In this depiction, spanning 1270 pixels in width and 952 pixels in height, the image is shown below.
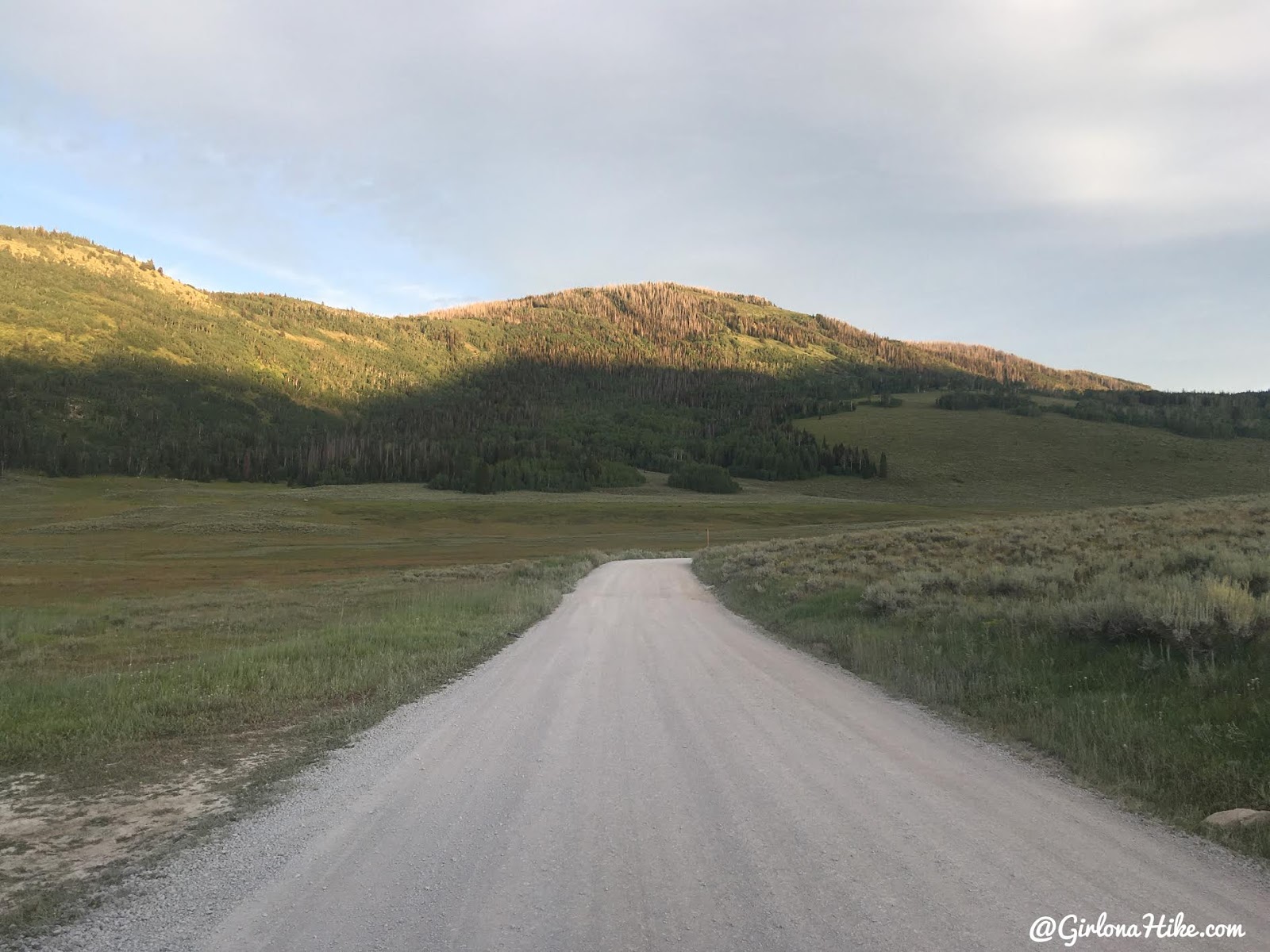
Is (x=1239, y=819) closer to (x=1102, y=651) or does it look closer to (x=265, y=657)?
(x=1102, y=651)

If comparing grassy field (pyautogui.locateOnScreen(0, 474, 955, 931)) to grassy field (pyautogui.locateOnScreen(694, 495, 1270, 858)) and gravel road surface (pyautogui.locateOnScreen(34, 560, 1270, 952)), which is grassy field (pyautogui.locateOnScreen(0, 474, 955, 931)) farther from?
grassy field (pyautogui.locateOnScreen(694, 495, 1270, 858))

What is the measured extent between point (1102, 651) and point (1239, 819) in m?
4.57

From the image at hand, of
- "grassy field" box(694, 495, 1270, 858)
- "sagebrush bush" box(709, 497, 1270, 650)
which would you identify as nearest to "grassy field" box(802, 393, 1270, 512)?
"sagebrush bush" box(709, 497, 1270, 650)

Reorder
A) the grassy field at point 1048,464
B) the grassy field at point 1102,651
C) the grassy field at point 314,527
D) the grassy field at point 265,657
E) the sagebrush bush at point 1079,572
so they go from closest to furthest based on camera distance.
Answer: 1. the grassy field at point 265,657
2. the grassy field at point 1102,651
3. the sagebrush bush at point 1079,572
4. the grassy field at point 314,527
5. the grassy field at point 1048,464

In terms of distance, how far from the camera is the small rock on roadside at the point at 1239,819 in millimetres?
4922

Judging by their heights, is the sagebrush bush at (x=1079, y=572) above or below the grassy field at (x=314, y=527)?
above

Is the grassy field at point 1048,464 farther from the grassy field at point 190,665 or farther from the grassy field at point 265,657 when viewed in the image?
the grassy field at point 190,665

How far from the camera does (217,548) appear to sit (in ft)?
205

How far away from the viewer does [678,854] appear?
4691mm

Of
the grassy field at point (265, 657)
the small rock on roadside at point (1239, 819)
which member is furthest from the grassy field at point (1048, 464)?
the small rock on roadside at point (1239, 819)

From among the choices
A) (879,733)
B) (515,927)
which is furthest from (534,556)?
(515,927)

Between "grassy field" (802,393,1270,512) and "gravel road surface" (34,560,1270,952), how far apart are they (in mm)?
108636

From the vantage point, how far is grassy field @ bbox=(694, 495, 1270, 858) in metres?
6.04

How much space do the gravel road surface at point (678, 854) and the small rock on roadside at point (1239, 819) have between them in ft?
1.34
